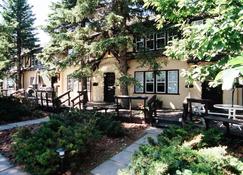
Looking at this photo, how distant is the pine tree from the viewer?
87.9 ft

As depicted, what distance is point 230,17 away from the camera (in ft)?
13.6

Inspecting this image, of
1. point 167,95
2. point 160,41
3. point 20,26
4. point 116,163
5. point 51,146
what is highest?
point 20,26

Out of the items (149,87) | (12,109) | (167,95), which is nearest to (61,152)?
(12,109)

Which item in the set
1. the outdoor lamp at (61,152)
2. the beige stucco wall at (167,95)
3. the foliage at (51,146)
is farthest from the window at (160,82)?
the outdoor lamp at (61,152)

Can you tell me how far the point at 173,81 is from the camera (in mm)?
16391

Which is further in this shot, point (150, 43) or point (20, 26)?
point (20, 26)

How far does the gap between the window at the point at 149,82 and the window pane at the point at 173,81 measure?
1325mm

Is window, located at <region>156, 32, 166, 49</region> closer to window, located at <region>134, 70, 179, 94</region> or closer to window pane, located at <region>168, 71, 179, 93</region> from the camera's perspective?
window, located at <region>134, 70, 179, 94</region>

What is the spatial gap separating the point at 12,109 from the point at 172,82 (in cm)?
901

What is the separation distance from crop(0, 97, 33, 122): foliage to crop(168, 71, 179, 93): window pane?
809 centimetres

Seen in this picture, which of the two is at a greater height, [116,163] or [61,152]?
[61,152]

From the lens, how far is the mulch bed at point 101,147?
6941 mm

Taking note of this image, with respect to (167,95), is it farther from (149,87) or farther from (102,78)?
(102,78)

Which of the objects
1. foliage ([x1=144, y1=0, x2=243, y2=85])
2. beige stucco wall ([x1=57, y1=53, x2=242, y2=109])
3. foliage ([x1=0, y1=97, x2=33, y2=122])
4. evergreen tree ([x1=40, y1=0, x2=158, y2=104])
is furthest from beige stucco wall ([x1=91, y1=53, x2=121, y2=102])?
foliage ([x1=144, y1=0, x2=243, y2=85])
